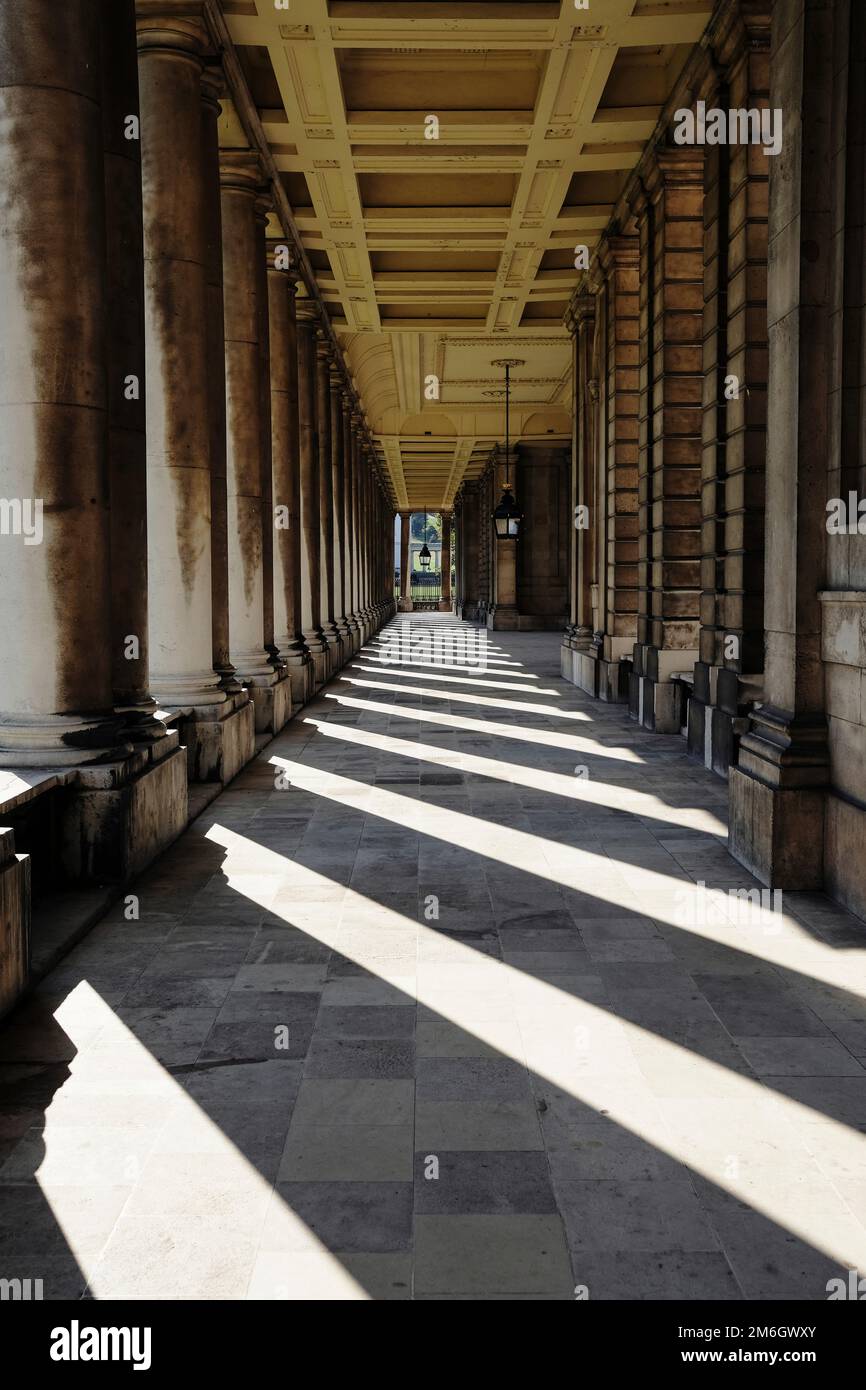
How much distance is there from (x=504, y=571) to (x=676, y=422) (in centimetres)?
2799

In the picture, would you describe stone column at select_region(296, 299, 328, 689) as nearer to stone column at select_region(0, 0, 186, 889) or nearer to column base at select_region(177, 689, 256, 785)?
column base at select_region(177, 689, 256, 785)

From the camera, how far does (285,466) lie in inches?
756

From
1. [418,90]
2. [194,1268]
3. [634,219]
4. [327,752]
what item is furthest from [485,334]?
[194,1268]

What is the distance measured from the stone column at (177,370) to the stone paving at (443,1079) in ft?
8.25

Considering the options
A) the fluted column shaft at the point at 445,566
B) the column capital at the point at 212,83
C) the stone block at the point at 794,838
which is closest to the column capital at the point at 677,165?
the column capital at the point at 212,83

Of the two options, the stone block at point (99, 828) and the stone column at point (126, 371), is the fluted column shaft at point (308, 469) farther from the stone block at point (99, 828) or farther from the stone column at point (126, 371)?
the stone block at point (99, 828)

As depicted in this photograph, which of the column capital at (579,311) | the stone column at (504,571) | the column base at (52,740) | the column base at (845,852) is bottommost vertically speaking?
the column base at (845,852)

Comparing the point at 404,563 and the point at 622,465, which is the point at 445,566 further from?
the point at 622,465

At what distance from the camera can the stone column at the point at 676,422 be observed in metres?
15.7

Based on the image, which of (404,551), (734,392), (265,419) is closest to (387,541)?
(404,551)

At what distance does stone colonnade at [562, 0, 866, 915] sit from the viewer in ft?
25.7

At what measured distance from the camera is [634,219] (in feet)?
59.2

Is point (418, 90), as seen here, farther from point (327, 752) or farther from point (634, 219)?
point (327, 752)
